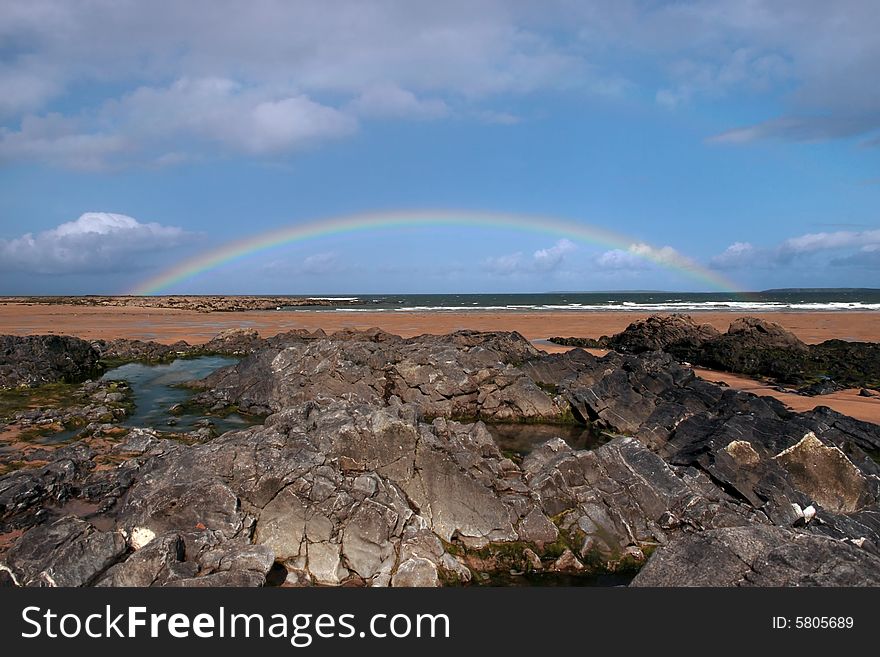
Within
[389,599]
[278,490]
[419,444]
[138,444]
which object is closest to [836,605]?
[389,599]

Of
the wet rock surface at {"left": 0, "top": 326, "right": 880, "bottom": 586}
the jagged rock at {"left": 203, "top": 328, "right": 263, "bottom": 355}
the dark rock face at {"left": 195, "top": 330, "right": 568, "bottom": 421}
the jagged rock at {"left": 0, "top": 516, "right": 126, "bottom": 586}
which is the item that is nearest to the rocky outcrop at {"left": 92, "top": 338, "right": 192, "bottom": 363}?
the jagged rock at {"left": 203, "top": 328, "right": 263, "bottom": 355}

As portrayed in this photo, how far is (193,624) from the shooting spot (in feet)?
21.4

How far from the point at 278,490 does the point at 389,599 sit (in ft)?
16.1

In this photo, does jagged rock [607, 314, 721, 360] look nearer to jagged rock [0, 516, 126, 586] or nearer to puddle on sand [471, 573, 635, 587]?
puddle on sand [471, 573, 635, 587]

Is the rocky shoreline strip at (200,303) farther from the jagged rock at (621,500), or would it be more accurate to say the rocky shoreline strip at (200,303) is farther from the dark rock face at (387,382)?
the jagged rock at (621,500)

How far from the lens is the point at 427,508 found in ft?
38.6

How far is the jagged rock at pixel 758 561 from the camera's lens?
299 inches

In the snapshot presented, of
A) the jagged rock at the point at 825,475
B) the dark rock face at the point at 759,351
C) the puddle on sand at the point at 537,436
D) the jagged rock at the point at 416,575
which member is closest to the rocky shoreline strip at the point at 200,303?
the dark rock face at the point at 759,351

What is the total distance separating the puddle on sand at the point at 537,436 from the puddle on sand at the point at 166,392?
1003 cm

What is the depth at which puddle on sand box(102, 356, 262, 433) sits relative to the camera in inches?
826

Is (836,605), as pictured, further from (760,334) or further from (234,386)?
(760,334)

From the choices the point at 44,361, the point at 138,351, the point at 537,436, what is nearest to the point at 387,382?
the point at 537,436

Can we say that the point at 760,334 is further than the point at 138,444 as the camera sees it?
Yes

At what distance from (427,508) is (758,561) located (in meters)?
6.30
